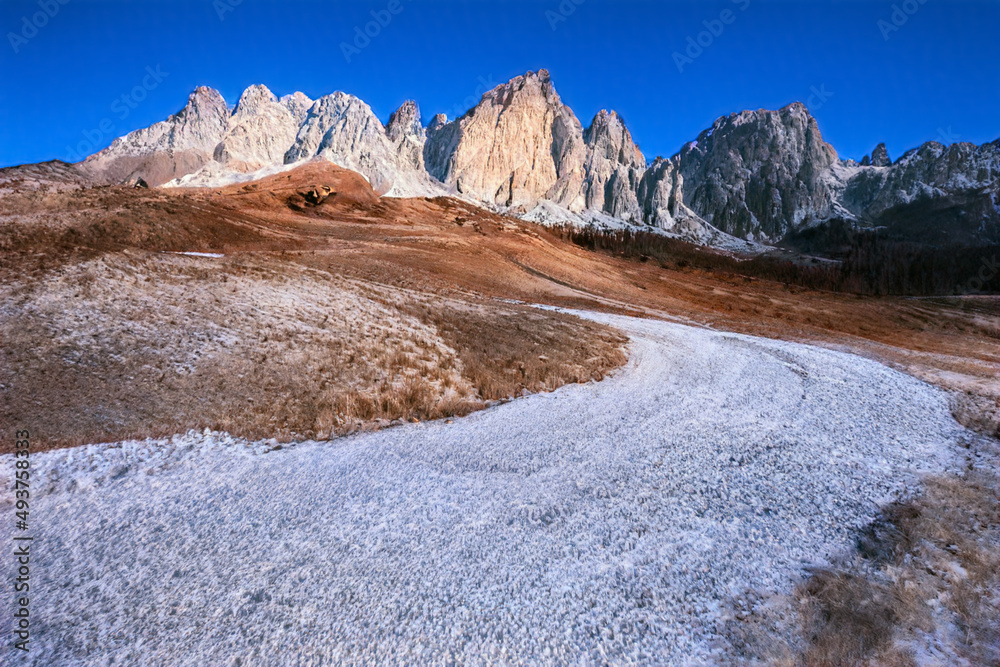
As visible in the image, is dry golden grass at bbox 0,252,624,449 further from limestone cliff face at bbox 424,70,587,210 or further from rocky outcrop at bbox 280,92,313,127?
rocky outcrop at bbox 280,92,313,127

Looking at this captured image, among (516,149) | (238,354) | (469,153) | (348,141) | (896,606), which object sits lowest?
(238,354)

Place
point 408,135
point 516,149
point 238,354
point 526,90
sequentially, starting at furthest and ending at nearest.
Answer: point 526,90, point 516,149, point 408,135, point 238,354

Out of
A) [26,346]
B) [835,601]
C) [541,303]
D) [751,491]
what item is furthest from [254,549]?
[541,303]

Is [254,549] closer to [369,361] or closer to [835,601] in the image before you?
[835,601]

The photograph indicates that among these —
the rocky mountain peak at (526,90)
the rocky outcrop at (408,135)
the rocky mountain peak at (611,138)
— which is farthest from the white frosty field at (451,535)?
the rocky mountain peak at (611,138)

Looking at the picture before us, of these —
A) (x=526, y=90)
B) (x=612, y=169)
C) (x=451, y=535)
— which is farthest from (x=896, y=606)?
(x=526, y=90)

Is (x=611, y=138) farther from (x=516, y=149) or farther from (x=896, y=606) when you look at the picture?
(x=896, y=606)
